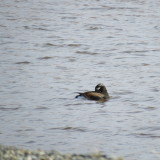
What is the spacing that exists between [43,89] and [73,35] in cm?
929

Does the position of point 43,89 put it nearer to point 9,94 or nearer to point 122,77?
point 9,94

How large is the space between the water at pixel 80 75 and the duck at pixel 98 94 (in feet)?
0.45

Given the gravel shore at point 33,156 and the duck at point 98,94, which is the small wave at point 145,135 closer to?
the duck at point 98,94

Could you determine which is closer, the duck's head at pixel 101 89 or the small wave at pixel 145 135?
the small wave at pixel 145 135

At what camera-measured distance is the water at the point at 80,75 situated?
45.0ft

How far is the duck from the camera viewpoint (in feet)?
55.3

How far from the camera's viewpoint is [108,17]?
30922mm

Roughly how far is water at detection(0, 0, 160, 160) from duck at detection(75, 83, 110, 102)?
0.45ft

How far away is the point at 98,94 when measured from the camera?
16938 millimetres

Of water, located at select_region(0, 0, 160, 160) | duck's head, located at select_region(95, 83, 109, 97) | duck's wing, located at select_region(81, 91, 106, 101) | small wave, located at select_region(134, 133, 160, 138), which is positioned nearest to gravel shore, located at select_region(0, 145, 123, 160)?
water, located at select_region(0, 0, 160, 160)

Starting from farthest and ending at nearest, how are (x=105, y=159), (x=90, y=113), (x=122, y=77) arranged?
(x=122, y=77)
(x=90, y=113)
(x=105, y=159)

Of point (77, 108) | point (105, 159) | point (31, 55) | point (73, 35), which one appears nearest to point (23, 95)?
point (77, 108)

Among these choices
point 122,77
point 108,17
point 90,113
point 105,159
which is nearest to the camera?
point 105,159

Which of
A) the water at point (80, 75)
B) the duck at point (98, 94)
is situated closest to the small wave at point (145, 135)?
the water at point (80, 75)
